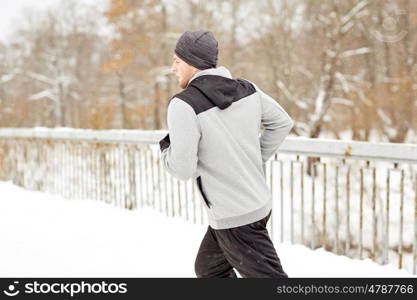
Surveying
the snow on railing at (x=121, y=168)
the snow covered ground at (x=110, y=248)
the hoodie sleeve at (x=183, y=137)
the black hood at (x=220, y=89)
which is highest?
the black hood at (x=220, y=89)

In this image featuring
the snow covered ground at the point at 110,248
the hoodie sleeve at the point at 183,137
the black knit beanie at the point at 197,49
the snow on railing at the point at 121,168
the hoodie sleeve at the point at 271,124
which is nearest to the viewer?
the hoodie sleeve at the point at 183,137

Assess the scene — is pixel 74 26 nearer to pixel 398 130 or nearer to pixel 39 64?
pixel 39 64

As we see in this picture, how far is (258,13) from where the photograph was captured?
63.0ft

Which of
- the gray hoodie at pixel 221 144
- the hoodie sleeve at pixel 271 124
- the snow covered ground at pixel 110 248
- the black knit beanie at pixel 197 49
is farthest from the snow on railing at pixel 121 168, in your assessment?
the black knit beanie at pixel 197 49

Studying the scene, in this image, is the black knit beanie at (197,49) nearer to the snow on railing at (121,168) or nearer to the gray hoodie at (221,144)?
the gray hoodie at (221,144)

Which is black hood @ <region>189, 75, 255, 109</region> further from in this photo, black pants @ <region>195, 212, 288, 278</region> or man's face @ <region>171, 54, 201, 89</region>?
black pants @ <region>195, 212, 288, 278</region>

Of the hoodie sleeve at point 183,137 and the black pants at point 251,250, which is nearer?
the hoodie sleeve at point 183,137

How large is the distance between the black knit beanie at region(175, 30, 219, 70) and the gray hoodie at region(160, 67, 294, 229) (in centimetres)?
6

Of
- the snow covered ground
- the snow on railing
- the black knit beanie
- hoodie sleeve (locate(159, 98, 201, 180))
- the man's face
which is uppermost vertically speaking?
the black knit beanie

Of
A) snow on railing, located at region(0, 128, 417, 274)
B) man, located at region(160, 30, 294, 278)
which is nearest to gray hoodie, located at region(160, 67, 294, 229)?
man, located at region(160, 30, 294, 278)

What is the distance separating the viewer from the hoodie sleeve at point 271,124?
2.23 m

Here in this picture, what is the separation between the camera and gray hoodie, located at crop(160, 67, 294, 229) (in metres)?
1.96

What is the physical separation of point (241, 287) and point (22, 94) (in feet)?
119

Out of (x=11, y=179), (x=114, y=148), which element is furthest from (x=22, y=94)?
(x=114, y=148)
